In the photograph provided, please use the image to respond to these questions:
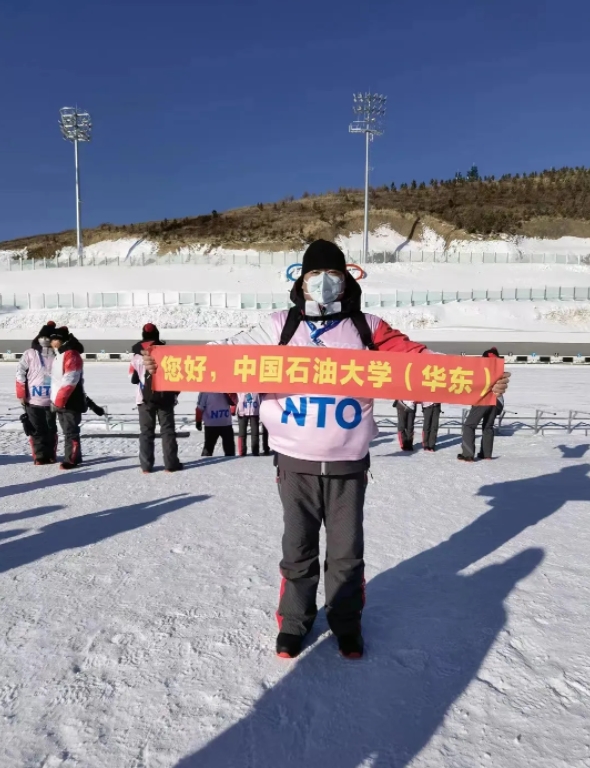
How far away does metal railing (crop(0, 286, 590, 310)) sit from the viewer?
39.5 metres

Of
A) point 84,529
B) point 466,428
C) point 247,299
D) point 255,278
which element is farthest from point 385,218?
point 84,529

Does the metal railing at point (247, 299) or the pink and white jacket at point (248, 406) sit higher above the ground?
the metal railing at point (247, 299)

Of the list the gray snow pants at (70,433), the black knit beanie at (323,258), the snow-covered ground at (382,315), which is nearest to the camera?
the black knit beanie at (323,258)

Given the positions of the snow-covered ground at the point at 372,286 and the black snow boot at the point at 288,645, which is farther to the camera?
the snow-covered ground at the point at 372,286

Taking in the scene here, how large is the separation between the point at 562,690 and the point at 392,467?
4.15 meters

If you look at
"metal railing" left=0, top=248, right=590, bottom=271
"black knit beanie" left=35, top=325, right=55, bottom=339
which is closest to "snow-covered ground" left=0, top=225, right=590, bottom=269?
"metal railing" left=0, top=248, right=590, bottom=271

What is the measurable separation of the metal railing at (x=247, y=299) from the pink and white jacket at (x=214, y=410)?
31091mm

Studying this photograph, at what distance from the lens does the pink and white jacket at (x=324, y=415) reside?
8.82 feet

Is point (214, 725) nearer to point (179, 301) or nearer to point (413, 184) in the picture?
point (179, 301)

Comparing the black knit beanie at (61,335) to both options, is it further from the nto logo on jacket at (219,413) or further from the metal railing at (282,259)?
the metal railing at (282,259)

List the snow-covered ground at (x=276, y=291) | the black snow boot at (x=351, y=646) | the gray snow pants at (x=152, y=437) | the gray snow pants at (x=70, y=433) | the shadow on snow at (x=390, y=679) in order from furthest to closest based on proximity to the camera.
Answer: the snow-covered ground at (x=276, y=291), the gray snow pants at (x=70, y=433), the gray snow pants at (x=152, y=437), the black snow boot at (x=351, y=646), the shadow on snow at (x=390, y=679)

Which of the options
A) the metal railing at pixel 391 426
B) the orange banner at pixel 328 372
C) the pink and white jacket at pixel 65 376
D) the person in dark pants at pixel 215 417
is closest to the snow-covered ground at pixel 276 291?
the metal railing at pixel 391 426

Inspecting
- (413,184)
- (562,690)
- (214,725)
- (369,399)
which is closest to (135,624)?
(214,725)

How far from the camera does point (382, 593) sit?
327cm
